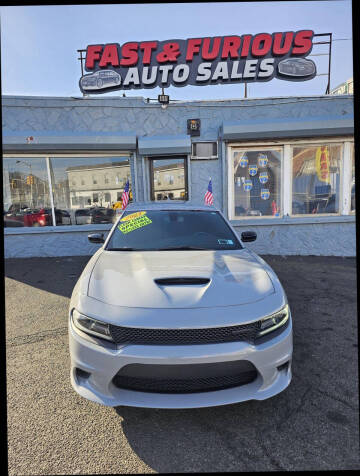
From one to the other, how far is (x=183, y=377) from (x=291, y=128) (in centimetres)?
708

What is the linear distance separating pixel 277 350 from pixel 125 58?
25.4 ft

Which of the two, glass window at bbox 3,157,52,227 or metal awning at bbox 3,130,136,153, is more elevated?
metal awning at bbox 3,130,136,153

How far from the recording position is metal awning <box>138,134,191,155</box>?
723 centimetres

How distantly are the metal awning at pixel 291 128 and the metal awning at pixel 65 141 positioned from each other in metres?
2.72

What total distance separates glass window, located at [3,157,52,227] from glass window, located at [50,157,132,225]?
30 cm

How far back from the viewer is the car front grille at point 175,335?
1.87m

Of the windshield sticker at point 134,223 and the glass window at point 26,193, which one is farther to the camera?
the glass window at point 26,193

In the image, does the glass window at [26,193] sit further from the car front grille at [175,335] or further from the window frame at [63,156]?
the car front grille at [175,335]

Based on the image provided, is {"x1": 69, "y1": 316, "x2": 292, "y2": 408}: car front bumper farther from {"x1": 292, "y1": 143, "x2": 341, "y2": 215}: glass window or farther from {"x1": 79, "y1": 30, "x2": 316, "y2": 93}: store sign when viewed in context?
{"x1": 79, "y1": 30, "x2": 316, "y2": 93}: store sign

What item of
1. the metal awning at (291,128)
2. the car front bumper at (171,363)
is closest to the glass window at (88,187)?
the metal awning at (291,128)

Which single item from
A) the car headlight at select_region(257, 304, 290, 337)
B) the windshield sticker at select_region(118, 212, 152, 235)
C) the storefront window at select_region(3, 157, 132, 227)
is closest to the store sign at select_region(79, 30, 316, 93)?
the storefront window at select_region(3, 157, 132, 227)

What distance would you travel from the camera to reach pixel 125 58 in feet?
23.3

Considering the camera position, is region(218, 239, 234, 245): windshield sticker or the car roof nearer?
region(218, 239, 234, 245): windshield sticker

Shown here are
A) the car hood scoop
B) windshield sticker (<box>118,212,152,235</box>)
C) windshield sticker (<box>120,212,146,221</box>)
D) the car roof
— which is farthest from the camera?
the car roof
